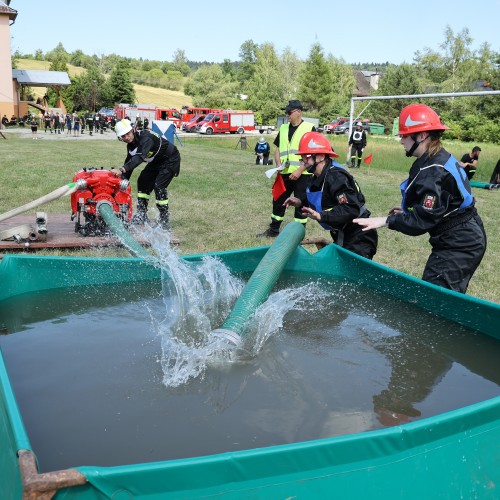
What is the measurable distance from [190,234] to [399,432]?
6432 mm

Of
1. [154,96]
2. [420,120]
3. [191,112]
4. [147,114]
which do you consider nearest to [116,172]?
[420,120]

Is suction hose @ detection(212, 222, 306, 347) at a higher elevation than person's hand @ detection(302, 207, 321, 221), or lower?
lower

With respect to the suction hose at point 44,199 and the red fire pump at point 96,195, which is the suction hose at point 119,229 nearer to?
the red fire pump at point 96,195

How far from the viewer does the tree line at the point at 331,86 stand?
1431 inches

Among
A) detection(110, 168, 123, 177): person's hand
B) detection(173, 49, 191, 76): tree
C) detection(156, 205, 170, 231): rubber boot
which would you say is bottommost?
detection(156, 205, 170, 231): rubber boot

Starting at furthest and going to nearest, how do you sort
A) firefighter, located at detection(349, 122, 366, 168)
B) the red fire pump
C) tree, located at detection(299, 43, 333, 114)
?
tree, located at detection(299, 43, 333, 114) → firefighter, located at detection(349, 122, 366, 168) → the red fire pump

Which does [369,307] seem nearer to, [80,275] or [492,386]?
[492,386]

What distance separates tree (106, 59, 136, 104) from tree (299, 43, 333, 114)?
67.0 feet

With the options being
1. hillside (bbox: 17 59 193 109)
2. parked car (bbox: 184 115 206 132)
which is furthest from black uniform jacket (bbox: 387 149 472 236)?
hillside (bbox: 17 59 193 109)

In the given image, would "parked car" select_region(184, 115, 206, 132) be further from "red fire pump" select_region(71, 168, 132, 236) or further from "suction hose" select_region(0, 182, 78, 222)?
"suction hose" select_region(0, 182, 78, 222)

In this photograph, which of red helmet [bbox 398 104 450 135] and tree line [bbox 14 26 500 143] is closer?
red helmet [bbox 398 104 450 135]

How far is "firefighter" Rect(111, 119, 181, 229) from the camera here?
24.6 feet

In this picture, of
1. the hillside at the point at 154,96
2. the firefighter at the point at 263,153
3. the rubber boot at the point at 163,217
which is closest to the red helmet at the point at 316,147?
the rubber boot at the point at 163,217

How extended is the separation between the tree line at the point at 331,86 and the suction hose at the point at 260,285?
31.6 metres
